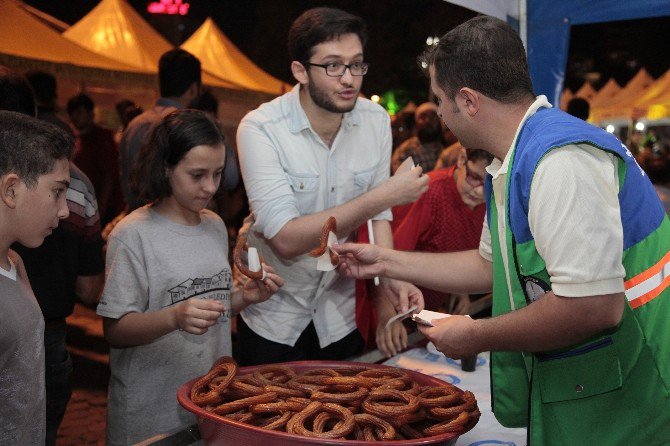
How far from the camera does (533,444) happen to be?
6.30 ft

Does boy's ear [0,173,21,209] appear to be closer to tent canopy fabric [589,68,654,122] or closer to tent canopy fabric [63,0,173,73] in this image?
tent canopy fabric [63,0,173,73]

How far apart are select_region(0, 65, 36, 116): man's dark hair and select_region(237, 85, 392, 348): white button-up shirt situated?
2.85 feet

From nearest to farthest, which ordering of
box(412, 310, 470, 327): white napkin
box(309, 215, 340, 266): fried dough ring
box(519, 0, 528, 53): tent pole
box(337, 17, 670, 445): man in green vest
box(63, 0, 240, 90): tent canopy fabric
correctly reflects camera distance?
box(337, 17, 670, 445): man in green vest, box(412, 310, 470, 327): white napkin, box(309, 215, 340, 266): fried dough ring, box(519, 0, 528, 53): tent pole, box(63, 0, 240, 90): tent canopy fabric

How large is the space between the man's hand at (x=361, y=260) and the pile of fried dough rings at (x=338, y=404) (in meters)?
0.48

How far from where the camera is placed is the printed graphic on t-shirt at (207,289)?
267 cm

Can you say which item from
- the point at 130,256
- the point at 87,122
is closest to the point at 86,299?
the point at 130,256

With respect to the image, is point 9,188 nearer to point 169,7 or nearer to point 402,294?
point 402,294

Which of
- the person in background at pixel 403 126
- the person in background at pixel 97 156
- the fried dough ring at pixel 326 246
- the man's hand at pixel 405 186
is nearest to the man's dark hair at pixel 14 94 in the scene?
the fried dough ring at pixel 326 246

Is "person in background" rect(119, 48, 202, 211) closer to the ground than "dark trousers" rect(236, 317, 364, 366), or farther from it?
farther from it

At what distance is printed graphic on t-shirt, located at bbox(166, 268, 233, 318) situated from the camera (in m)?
2.67

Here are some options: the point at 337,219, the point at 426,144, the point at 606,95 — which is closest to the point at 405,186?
the point at 337,219

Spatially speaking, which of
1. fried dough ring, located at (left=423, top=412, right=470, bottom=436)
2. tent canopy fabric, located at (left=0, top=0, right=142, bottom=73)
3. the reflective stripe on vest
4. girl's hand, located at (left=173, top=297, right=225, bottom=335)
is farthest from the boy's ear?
tent canopy fabric, located at (left=0, top=0, right=142, bottom=73)

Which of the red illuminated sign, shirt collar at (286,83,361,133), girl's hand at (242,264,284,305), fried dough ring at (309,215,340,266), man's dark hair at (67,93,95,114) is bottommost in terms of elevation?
man's dark hair at (67,93,95,114)

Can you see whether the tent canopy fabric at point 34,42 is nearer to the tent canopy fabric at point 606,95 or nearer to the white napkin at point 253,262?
the white napkin at point 253,262
